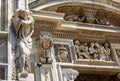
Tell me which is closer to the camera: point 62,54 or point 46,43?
point 46,43

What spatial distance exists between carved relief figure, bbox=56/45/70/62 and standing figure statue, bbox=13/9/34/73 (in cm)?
93

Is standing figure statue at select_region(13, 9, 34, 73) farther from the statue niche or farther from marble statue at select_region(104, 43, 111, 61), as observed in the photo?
marble statue at select_region(104, 43, 111, 61)

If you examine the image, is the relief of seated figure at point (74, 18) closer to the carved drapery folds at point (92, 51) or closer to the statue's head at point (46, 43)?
the carved drapery folds at point (92, 51)

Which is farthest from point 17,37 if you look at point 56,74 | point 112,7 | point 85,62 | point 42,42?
point 112,7

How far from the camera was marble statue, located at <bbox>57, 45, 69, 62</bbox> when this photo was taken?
22.1ft

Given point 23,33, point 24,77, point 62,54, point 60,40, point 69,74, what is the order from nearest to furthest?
1. point 24,77
2. point 23,33
3. point 69,74
4. point 62,54
5. point 60,40

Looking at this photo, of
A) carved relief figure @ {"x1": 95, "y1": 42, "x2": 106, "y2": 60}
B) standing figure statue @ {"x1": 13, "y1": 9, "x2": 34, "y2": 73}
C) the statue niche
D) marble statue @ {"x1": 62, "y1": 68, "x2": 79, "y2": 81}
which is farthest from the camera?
carved relief figure @ {"x1": 95, "y1": 42, "x2": 106, "y2": 60}

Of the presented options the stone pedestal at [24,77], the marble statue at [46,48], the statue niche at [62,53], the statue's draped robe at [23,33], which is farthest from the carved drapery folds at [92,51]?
the stone pedestal at [24,77]

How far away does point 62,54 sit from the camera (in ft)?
22.3

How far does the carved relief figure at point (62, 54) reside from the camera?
6.73m

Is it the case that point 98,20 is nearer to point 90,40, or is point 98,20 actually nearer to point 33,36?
point 90,40

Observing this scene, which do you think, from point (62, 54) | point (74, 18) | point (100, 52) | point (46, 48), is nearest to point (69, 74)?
point (62, 54)

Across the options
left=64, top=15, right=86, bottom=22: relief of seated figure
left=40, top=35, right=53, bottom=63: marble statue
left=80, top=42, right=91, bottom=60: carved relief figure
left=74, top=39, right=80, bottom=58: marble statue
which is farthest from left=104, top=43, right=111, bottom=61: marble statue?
left=40, top=35, right=53, bottom=63: marble statue

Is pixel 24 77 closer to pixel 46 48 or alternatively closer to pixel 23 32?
pixel 23 32
